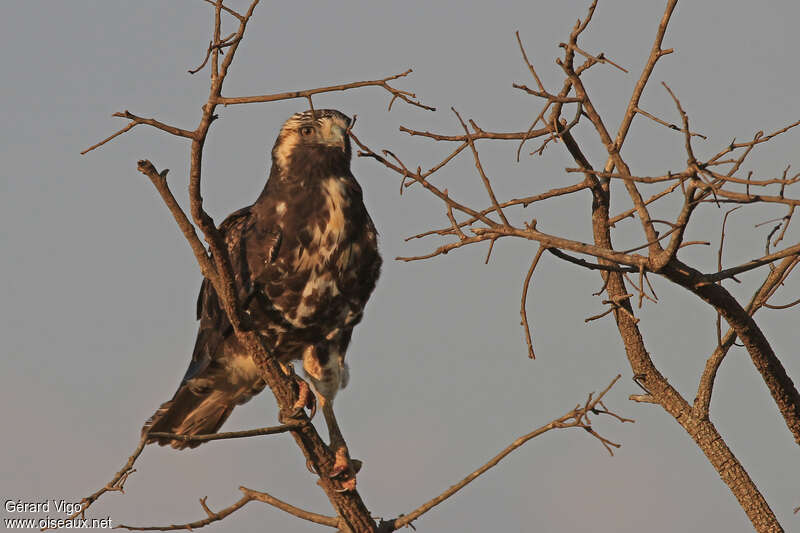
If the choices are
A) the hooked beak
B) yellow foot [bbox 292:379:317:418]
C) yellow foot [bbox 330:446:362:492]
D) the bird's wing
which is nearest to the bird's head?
the hooked beak

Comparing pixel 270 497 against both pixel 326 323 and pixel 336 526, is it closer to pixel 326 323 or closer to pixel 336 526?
pixel 336 526

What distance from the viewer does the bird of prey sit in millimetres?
Answer: 6363

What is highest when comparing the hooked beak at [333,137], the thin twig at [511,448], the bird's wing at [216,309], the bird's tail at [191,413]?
the hooked beak at [333,137]

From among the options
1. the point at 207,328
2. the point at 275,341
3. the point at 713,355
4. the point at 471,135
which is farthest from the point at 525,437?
the point at 207,328

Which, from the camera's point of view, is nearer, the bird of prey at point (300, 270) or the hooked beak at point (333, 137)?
the bird of prey at point (300, 270)

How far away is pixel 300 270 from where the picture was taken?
6.35 metres

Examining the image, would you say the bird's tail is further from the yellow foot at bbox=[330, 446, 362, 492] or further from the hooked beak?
the hooked beak

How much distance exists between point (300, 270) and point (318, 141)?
858 millimetres

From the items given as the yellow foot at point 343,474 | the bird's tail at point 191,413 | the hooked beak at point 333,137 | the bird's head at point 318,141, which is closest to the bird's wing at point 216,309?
the bird's tail at point 191,413

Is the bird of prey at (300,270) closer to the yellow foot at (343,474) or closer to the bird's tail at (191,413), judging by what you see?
the bird's tail at (191,413)

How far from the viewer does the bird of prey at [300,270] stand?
636cm

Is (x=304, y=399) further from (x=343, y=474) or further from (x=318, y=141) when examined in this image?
(x=318, y=141)

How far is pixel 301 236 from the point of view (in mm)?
6375

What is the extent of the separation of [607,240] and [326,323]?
1967 millimetres
